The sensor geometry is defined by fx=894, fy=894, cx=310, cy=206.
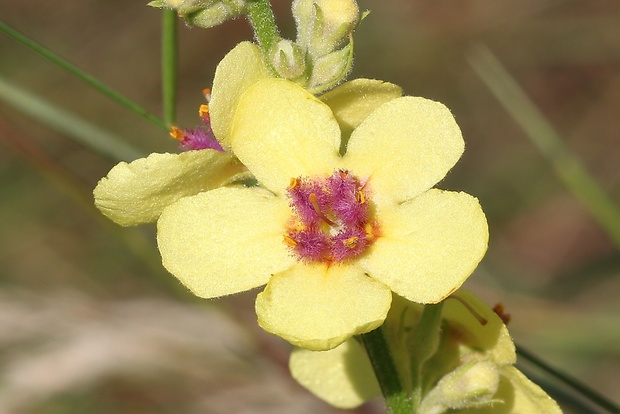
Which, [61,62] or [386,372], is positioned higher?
[61,62]

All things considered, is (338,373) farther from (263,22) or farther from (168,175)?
(263,22)

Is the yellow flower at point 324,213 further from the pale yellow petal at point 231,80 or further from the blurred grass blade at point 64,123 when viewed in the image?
the blurred grass blade at point 64,123

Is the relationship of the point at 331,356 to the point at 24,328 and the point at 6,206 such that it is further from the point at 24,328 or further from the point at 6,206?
the point at 6,206

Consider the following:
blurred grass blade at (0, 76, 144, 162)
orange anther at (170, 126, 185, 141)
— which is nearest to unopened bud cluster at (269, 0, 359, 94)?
orange anther at (170, 126, 185, 141)

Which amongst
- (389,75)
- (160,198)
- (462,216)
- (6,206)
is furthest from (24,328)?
(389,75)

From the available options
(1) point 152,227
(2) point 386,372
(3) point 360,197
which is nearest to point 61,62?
(3) point 360,197

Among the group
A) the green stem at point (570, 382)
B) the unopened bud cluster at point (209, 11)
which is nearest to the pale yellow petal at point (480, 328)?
the green stem at point (570, 382)

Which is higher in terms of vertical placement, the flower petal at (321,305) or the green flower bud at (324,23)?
the green flower bud at (324,23)
